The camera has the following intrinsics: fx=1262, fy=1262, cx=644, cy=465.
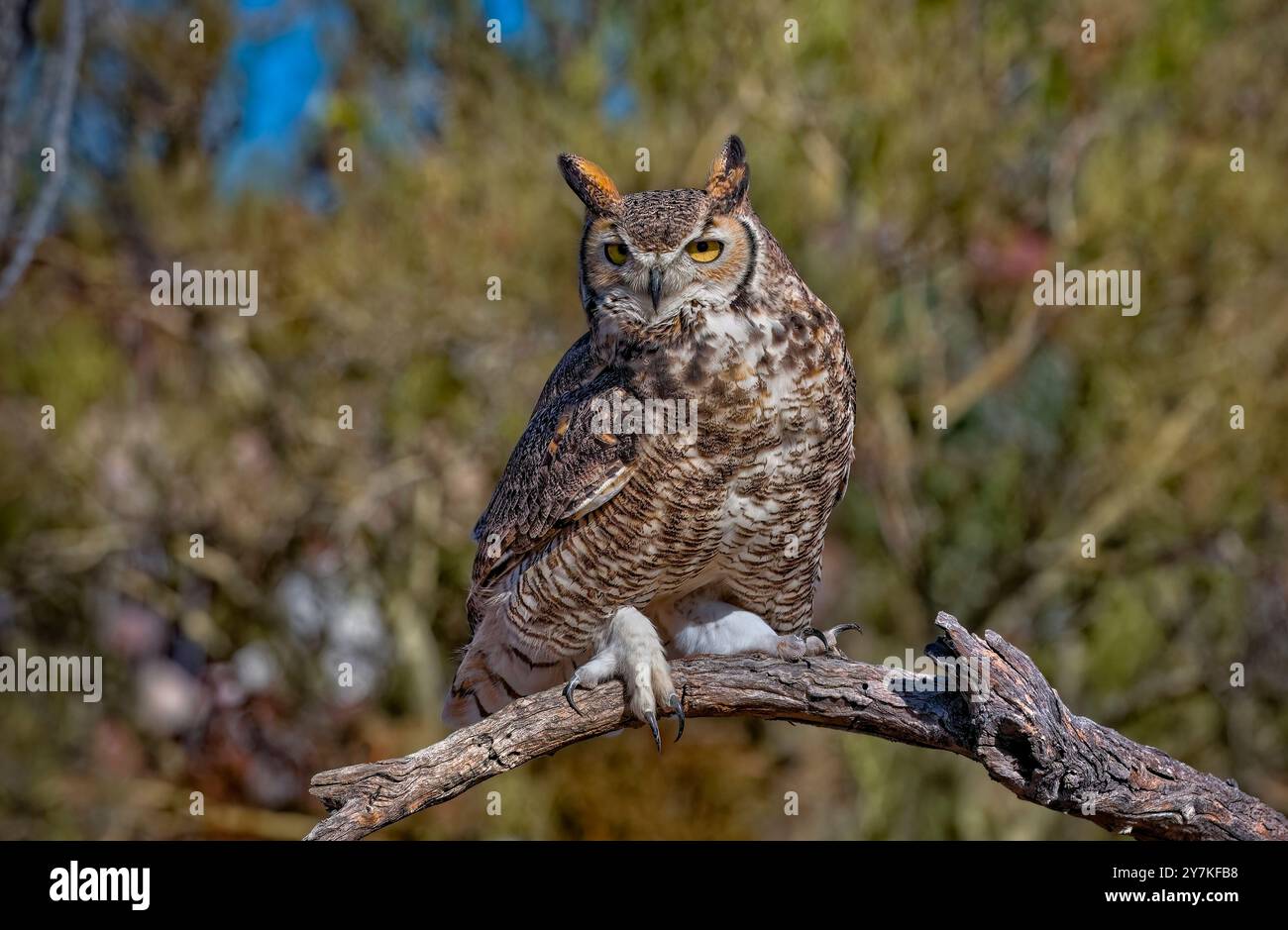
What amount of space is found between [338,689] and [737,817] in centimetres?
270

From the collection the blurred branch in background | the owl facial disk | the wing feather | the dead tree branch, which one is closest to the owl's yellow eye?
the owl facial disk

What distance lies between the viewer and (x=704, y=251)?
9.44 feet

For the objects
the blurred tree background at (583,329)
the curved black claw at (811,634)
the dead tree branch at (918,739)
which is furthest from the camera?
the blurred tree background at (583,329)

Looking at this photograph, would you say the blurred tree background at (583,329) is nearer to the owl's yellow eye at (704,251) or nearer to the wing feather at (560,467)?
the wing feather at (560,467)

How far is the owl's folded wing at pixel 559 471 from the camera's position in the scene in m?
2.98

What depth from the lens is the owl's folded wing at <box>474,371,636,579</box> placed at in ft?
9.77

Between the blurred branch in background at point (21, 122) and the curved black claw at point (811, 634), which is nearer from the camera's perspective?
the blurred branch in background at point (21, 122)

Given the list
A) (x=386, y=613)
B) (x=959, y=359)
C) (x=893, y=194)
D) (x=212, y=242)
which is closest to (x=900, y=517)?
(x=959, y=359)

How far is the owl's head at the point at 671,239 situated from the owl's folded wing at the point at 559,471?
265 mm

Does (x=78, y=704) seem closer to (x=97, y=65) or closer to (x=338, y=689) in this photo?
(x=338, y=689)

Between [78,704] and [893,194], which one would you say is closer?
[893,194]

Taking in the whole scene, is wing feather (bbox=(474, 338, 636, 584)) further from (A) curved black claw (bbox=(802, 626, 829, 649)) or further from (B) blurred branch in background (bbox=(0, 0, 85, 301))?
(B) blurred branch in background (bbox=(0, 0, 85, 301))

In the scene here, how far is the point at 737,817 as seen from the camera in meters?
7.37

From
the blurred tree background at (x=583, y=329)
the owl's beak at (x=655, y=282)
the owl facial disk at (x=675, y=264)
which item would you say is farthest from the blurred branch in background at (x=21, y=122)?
the blurred tree background at (x=583, y=329)
